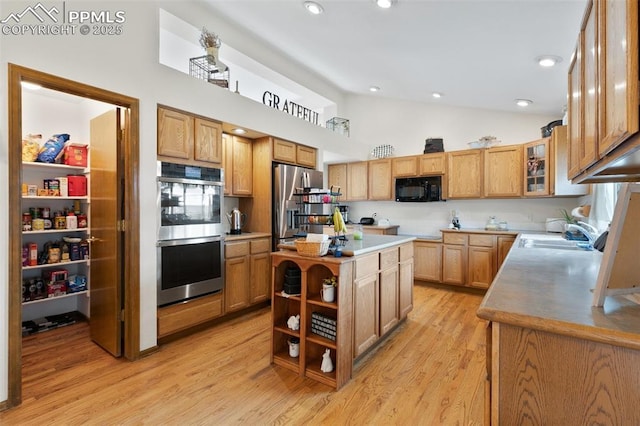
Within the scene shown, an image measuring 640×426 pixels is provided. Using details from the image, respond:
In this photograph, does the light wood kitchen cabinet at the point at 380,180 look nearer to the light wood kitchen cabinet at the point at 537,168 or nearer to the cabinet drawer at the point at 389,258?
the light wood kitchen cabinet at the point at 537,168

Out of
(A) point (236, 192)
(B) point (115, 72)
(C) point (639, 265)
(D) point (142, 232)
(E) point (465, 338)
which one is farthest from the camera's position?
(A) point (236, 192)

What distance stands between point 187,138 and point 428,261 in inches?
152

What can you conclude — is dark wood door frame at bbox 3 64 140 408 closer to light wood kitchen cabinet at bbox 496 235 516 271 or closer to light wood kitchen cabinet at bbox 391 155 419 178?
light wood kitchen cabinet at bbox 391 155 419 178

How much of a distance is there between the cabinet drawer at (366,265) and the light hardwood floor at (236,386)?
746mm

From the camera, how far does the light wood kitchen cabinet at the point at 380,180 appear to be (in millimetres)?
5430

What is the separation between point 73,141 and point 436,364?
4.50 m

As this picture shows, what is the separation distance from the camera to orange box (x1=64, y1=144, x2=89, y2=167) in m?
3.23

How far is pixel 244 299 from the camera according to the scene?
136 inches

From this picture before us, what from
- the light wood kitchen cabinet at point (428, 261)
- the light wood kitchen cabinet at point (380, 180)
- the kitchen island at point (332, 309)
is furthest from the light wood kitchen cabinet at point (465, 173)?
the kitchen island at point (332, 309)

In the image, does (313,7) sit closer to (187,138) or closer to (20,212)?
(187,138)

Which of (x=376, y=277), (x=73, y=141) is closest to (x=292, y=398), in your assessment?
(x=376, y=277)

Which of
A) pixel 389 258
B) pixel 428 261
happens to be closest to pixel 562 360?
pixel 389 258

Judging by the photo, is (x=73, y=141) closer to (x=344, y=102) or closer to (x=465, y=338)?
(x=344, y=102)

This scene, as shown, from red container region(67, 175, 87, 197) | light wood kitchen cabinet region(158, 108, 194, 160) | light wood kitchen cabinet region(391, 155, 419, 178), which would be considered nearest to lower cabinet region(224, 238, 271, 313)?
light wood kitchen cabinet region(158, 108, 194, 160)
